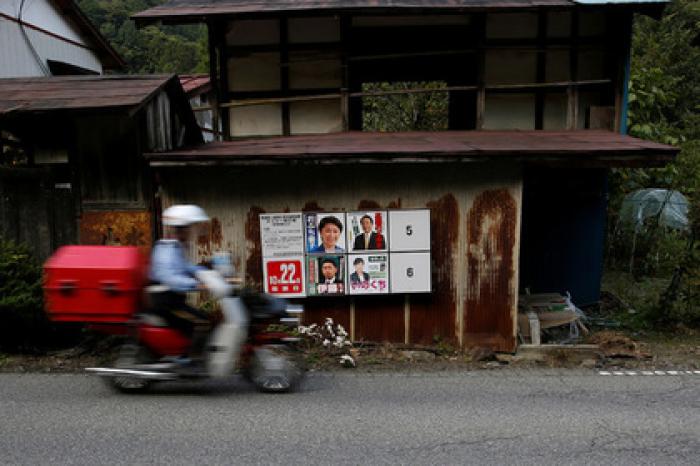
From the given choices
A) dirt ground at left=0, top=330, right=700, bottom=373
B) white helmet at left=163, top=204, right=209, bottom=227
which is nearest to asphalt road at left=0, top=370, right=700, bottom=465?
dirt ground at left=0, top=330, right=700, bottom=373

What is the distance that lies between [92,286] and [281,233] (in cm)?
299

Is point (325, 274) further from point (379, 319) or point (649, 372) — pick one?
point (649, 372)

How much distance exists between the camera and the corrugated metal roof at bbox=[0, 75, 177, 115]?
288 inches

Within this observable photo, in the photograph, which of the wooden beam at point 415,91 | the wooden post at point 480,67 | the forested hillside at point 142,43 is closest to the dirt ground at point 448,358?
the wooden post at point 480,67

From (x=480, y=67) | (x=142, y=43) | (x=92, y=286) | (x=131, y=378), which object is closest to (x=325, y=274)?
(x=131, y=378)

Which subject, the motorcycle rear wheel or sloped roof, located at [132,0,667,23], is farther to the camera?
sloped roof, located at [132,0,667,23]

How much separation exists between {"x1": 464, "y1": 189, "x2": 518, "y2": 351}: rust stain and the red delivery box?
4621 mm

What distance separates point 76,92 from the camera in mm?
7996

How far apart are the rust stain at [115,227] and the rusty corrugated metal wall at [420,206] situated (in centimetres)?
53

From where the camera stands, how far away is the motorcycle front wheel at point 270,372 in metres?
5.91

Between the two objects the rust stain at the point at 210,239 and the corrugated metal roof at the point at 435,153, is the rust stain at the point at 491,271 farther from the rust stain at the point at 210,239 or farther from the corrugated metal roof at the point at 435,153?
the rust stain at the point at 210,239

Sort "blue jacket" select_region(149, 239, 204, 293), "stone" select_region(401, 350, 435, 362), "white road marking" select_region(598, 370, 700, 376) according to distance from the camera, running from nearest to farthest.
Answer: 1. "blue jacket" select_region(149, 239, 204, 293)
2. "white road marking" select_region(598, 370, 700, 376)
3. "stone" select_region(401, 350, 435, 362)

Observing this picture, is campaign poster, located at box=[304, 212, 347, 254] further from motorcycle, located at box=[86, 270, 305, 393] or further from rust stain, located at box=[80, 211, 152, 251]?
rust stain, located at box=[80, 211, 152, 251]

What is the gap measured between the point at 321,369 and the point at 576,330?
187 inches
